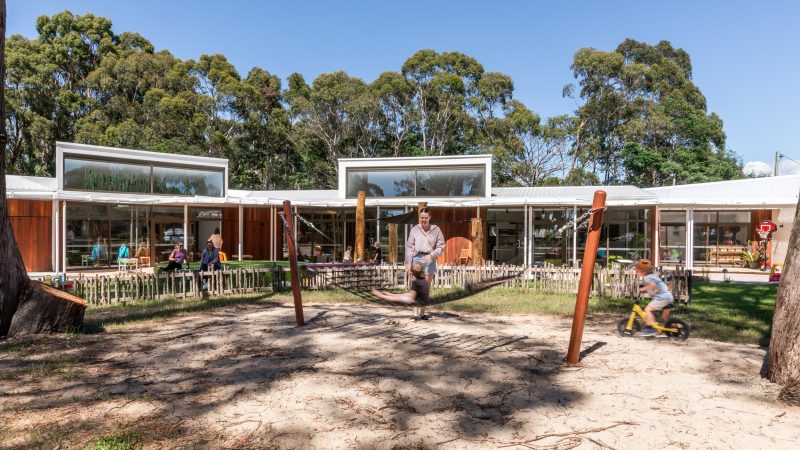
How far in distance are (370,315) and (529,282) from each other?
5265 mm

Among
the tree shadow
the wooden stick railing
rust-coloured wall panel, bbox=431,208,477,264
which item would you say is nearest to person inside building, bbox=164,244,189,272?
the wooden stick railing

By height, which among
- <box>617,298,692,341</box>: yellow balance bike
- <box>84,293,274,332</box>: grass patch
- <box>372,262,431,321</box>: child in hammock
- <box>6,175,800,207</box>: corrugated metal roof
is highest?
<box>6,175,800,207</box>: corrugated metal roof

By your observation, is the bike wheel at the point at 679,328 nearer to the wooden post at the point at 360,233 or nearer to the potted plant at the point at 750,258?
the wooden post at the point at 360,233

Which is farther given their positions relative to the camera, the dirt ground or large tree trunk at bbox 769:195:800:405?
large tree trunk at bbox 769:195:800:405

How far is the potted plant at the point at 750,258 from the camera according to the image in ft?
65.5

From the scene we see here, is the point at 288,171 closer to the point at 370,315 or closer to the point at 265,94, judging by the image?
the point at 265,94

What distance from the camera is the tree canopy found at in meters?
31.9

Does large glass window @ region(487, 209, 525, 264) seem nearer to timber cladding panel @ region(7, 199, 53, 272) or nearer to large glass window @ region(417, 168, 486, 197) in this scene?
large glass window @ region(417, 168, 486, 197)

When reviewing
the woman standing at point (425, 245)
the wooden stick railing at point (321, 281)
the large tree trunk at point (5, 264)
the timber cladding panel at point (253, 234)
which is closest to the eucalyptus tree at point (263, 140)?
the timber cladding panel at point (253, 234)

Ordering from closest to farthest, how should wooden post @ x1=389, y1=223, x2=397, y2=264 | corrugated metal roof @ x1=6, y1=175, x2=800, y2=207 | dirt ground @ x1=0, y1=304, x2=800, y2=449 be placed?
dirt ground @ x1=0, y1=304, x2=800, y2=449, wooden post @ x1=389, y1=223, x2=397, y2=264, corrugated metal roof @ x1=6, y1=175, x2=800, y2=207

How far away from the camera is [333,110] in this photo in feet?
113

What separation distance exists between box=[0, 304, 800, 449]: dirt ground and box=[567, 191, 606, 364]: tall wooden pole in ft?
0.77

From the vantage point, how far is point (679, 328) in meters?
7.15

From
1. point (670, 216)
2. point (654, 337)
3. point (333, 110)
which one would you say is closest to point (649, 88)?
point (670, 216)
